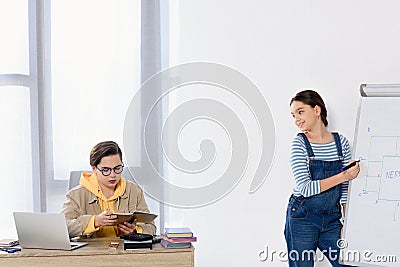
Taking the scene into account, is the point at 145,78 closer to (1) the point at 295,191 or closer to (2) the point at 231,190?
(2) the point at 231,190

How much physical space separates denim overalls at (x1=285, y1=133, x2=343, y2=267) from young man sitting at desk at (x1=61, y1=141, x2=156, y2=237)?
805mm

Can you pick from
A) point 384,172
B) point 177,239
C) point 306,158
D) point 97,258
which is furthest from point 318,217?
point 97,258

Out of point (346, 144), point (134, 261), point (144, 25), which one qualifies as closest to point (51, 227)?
point (134, 261)

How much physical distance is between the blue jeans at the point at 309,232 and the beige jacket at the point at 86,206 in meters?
0.79

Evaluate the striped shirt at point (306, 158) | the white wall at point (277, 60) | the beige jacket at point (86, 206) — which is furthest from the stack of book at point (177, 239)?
the white wall at point (277, 60)

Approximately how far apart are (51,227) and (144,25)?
6.40 ft

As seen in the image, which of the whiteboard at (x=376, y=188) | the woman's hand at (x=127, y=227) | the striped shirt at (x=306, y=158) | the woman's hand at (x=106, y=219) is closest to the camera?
the woman's hand at (x=106, y=219)

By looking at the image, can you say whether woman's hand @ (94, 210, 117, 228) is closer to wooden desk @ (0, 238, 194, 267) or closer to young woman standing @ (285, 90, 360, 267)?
wooden desk @ (0, 238, 194, 267)

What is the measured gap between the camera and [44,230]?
2928mm

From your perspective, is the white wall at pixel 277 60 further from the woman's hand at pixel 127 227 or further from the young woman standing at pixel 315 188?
the woman's hand at pixel 127 227

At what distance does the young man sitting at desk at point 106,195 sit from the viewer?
338 cm

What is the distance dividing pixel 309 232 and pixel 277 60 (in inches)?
45.3

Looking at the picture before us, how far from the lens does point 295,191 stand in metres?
3.74

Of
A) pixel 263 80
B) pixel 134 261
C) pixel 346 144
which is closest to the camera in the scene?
pixel 134 261
